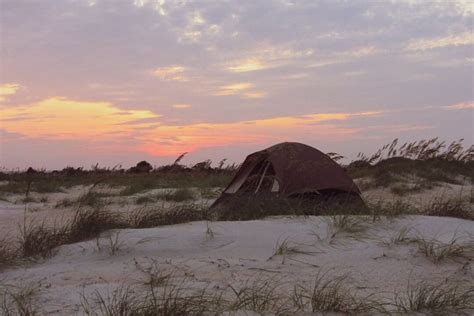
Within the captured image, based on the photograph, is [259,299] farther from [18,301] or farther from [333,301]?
[18,301]

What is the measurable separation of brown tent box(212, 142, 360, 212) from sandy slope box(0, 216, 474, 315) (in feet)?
6.57

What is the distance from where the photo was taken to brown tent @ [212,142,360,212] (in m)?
6.72

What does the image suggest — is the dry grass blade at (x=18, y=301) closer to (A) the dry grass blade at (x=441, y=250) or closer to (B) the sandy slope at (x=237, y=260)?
(B) the sandy slope at (x=237, y=260)

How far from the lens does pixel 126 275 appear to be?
342 centimetres

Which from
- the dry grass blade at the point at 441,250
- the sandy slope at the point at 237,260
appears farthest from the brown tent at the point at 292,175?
the dry grass blade at the point at 441,250

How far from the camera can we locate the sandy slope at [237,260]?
10.7ft

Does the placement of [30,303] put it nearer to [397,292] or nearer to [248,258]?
[248,258]

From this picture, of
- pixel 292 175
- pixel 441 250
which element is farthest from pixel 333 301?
pixel 292 175

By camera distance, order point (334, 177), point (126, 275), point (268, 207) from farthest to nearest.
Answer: point (334, 177)
point (268, 207)
point (126, 275)

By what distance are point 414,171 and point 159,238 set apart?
30.5 ft

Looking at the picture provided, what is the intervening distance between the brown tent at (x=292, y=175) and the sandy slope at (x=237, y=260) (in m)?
2.00

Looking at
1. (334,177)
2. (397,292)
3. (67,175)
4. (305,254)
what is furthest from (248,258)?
(67,175)

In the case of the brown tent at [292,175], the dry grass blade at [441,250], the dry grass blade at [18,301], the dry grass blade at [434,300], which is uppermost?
the brown tent at [292,175]

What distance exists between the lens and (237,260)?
3.73m
